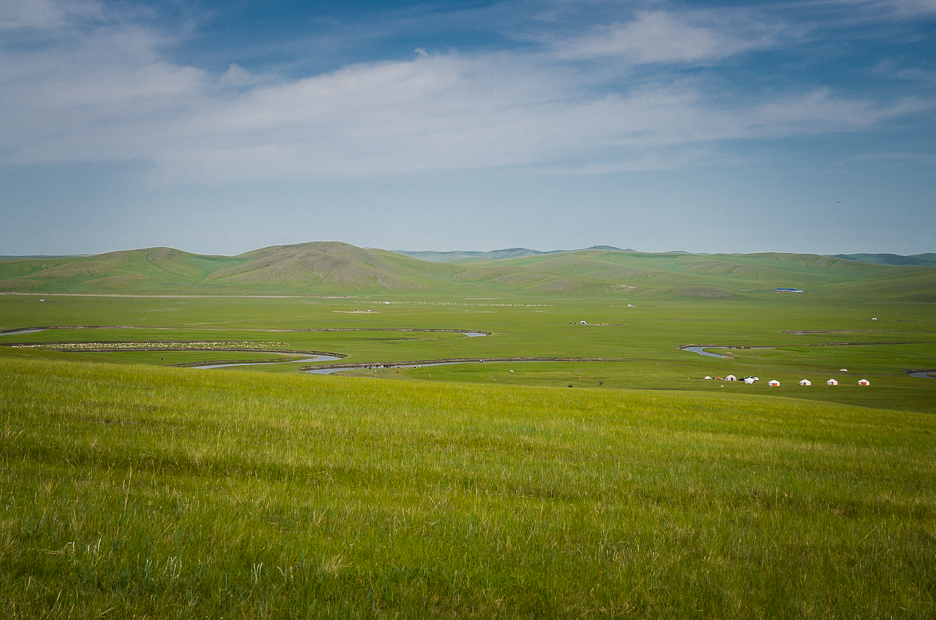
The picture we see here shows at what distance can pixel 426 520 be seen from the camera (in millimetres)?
6816

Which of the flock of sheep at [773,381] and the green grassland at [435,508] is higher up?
the green grassland at [435,508]

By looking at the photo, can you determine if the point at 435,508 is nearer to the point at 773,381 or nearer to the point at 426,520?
the point at 426,520

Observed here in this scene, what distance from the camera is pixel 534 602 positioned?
16.5 ft

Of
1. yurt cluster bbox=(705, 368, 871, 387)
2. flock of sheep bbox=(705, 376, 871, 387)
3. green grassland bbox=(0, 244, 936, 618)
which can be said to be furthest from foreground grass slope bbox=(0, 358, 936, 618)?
flock of sheep bbox=(705, 376, 871, 387)

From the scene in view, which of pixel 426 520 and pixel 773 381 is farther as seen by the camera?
pixel 773 381

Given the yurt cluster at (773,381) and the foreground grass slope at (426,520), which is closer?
the foreground grass slope at (426,520)

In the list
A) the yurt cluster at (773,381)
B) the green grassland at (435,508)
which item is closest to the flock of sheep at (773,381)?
the yurt cluster at (773,381)

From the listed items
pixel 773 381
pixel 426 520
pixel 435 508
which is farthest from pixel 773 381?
pixel 426 520

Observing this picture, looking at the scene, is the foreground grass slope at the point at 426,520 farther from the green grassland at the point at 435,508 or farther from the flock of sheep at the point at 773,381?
the flock of sheep at the point at 773,381

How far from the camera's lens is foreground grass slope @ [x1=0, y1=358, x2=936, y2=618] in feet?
15.9

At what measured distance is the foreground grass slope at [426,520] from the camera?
4.85 meters

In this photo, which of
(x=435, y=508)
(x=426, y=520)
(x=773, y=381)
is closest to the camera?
(x=426, y=520)

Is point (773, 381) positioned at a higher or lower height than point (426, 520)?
lower

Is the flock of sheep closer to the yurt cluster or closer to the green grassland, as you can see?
the yurt cluster
